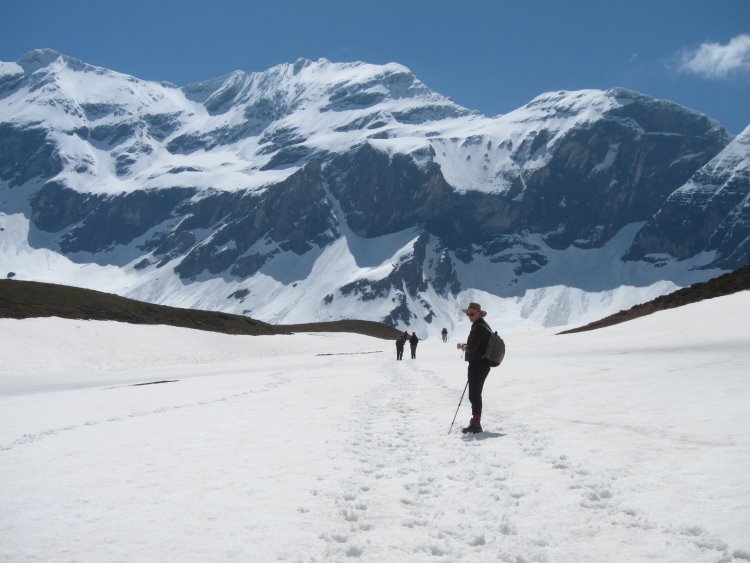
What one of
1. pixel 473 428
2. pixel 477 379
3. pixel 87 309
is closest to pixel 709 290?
pixel 477 379

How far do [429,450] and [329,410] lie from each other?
5864mm

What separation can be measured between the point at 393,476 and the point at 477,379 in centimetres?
441

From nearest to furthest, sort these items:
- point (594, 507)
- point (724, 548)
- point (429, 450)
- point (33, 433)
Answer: point (724, 548), point (594, 507), point (429, 450), point (33, 433)

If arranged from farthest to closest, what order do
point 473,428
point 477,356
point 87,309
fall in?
point 87,309
point 477,356
point 473,428

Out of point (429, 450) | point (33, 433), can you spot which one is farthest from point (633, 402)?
point (33, 433)

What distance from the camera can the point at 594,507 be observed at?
23.6 ft

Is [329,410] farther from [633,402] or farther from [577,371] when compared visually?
[577,371]

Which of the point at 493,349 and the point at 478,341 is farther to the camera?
the point at 478,341

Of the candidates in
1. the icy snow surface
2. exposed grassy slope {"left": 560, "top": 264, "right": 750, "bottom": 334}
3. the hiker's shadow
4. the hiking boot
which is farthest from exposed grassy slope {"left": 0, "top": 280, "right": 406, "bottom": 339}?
the hiker's shadow

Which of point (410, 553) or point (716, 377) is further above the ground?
point (716, 377)

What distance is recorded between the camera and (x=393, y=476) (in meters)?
8.95

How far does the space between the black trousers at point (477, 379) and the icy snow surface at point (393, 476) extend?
0.74 meters

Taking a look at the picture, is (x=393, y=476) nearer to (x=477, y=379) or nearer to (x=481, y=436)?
(x=481, y=436)

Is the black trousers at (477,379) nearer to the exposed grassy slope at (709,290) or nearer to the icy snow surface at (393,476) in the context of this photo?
the icy snow surface at (393,476)
